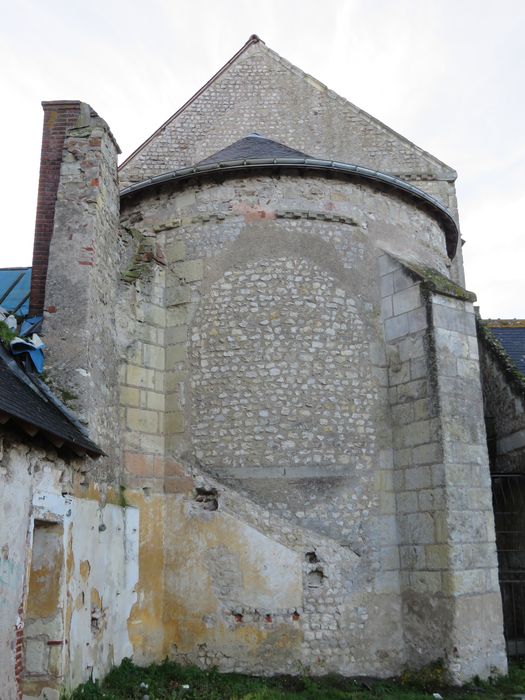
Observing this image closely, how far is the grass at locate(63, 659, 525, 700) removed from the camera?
649 cm

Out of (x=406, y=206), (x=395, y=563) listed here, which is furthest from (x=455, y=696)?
(x=406, y=206)

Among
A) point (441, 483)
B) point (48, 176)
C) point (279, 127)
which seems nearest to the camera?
point (441, 483)

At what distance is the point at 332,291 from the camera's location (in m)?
8.46

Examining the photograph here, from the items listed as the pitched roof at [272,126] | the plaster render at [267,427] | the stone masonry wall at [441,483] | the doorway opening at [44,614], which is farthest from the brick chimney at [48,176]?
the pitched roof at [272,126]

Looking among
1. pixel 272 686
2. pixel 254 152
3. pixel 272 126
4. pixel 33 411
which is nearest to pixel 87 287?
pixel 33 411

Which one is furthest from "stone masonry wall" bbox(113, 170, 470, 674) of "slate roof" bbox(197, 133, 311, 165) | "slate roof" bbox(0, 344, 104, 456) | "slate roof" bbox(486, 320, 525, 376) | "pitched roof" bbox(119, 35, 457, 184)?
"pitched roof" bbox(119, 35, 457, 184)

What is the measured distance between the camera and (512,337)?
470 inches

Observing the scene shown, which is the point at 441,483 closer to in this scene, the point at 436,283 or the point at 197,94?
the point at 436,283

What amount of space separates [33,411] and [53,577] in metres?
1.49

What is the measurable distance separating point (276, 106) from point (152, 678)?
11.4 metres

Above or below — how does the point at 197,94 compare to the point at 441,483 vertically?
above

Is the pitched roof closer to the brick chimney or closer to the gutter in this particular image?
the gutter

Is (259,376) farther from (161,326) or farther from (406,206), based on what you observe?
(406,206)

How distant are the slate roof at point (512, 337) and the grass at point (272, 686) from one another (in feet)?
16.3
